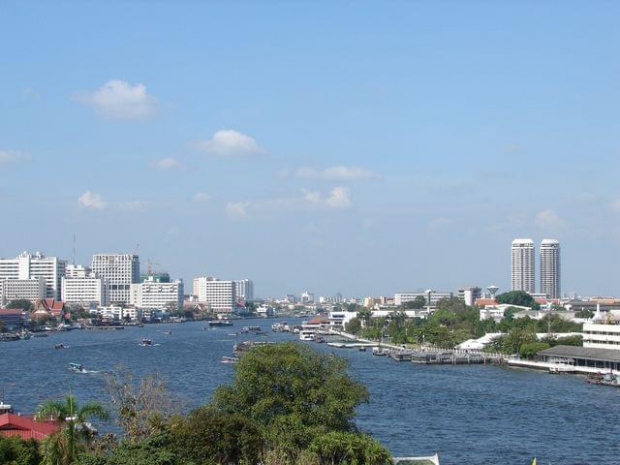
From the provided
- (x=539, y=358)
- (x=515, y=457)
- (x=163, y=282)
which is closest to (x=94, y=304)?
(x=163, y=282)

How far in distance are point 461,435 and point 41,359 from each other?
33.8 m

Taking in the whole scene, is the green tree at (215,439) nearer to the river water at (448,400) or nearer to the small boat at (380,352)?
the river water at (448,400)

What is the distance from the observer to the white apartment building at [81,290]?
13162 cm

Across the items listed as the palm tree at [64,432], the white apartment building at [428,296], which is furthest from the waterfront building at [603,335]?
the white apartment building at [428,296]

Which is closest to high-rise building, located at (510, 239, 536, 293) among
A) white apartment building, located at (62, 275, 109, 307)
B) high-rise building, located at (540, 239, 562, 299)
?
high-rise building, located at (540, 239, 562, 299)

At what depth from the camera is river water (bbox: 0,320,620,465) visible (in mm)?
22016

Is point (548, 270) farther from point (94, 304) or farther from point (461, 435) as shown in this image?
point (461, 435)

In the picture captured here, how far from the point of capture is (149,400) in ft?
54.3

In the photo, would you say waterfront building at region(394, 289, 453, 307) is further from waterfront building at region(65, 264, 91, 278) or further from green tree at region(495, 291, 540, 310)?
waterfront building at region(65, 264, 91, 278)

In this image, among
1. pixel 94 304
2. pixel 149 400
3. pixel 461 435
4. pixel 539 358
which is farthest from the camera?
pixel 94 304

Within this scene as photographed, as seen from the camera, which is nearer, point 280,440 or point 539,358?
point 280,440

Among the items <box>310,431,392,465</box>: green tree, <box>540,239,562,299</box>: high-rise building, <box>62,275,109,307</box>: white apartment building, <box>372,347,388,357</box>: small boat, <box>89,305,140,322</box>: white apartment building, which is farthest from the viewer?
<box>540,239,562,299</box>: high-rise building

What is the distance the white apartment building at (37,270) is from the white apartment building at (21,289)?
8.26 ft

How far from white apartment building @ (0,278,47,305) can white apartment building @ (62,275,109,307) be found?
23.4 ft
